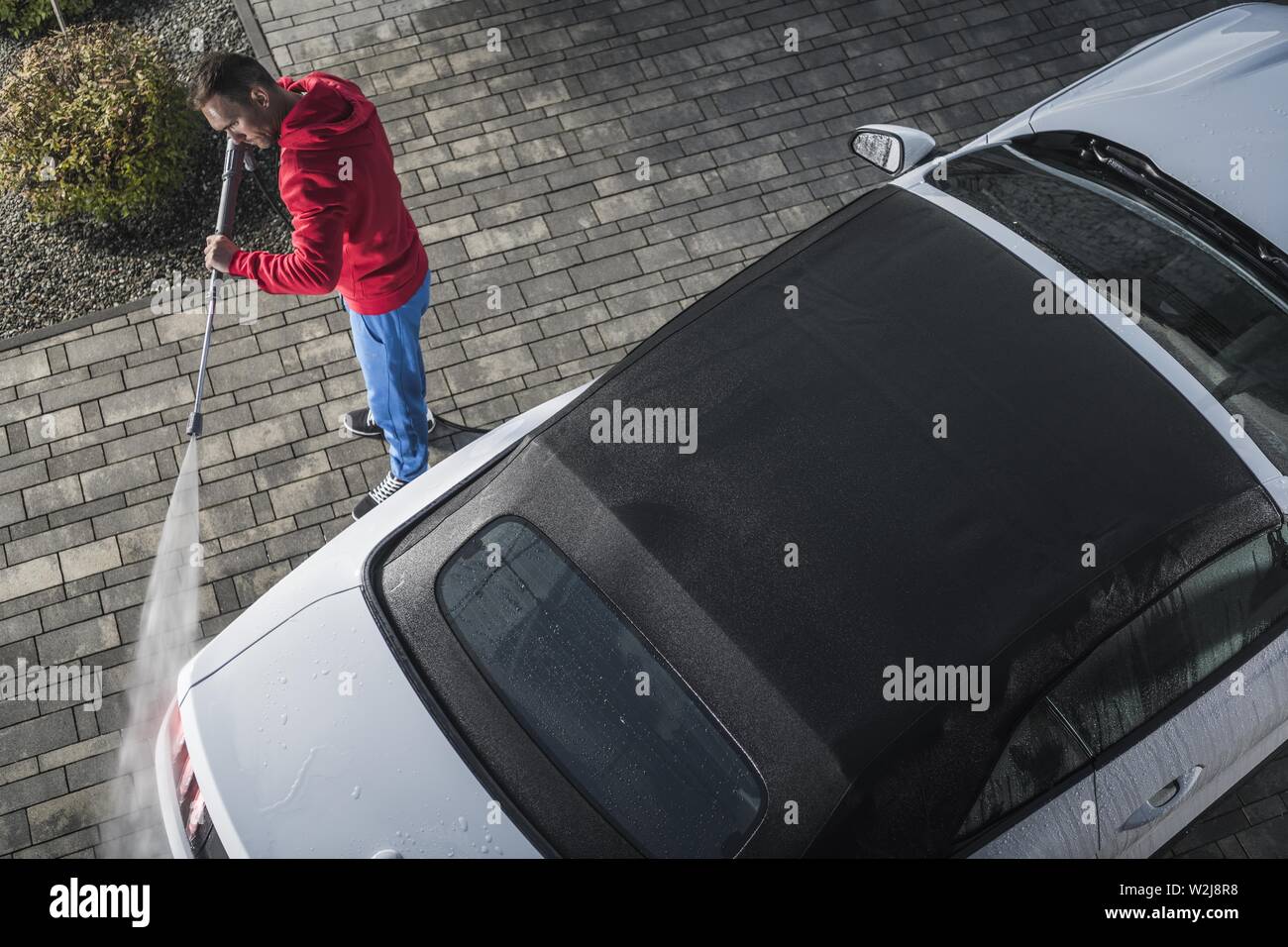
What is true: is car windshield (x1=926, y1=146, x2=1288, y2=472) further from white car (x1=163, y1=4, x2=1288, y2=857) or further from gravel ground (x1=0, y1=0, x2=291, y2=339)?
gravel ground (x1=0, y1=0, x2=291, y2=339)

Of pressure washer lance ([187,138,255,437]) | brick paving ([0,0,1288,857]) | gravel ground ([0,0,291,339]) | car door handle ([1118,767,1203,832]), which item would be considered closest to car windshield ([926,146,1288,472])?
car door handle ([1118,767,1203,832])

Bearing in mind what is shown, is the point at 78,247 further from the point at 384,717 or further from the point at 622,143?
the point at 384,717

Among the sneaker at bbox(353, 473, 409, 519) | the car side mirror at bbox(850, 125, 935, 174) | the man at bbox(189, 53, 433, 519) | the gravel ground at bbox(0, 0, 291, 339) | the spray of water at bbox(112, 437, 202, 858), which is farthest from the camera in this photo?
the gravel ground at bbox(0, 0, 291, 339)

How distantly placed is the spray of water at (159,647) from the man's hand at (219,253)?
0.98 m

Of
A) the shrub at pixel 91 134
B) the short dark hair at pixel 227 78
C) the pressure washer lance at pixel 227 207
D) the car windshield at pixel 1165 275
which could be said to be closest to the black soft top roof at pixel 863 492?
the car windshield at pixel 1165 275

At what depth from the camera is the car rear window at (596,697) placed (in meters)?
3.24

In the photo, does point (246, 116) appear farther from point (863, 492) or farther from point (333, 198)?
point (863, 492)

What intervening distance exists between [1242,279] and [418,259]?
3032 millimetres

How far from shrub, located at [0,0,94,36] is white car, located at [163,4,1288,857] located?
4860mm

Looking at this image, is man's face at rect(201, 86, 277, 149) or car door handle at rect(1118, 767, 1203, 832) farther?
man's face at rect(201, 86, 277, 149)

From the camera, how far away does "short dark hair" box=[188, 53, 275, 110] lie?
4.19 metres

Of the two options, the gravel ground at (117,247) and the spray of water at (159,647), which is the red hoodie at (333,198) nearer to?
the spray of water at (159,647)

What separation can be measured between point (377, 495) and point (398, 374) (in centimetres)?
69

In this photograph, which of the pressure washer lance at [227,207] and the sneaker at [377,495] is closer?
the pressure washer lance at [227,207]
